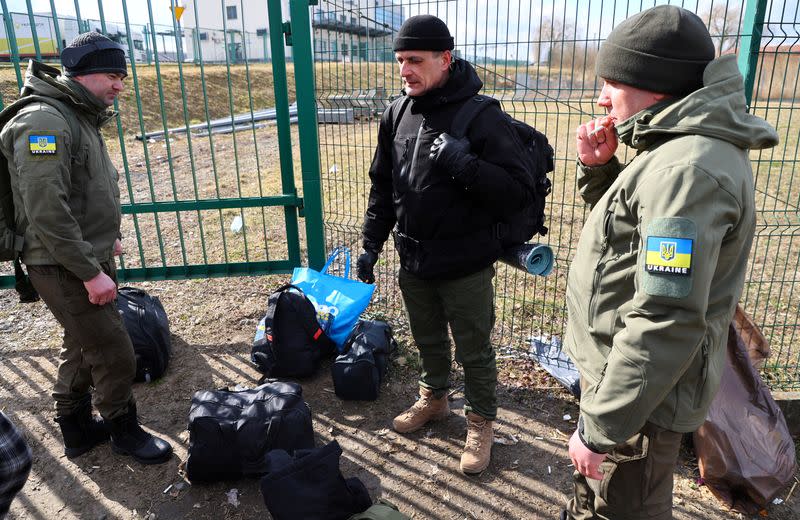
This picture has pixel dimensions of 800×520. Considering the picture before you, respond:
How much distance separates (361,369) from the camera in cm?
358

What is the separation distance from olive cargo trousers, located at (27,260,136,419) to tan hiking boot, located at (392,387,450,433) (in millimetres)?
1521

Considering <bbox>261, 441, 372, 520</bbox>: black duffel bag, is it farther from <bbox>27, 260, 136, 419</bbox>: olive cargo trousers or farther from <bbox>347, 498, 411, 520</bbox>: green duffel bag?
<bbox>27, 260, 136, 419</bbox>: olive cargo trousers

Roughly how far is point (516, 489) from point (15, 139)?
9.54ft

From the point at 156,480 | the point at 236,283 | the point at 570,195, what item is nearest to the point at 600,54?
the point at 156,480

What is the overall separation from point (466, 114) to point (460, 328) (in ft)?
3.52

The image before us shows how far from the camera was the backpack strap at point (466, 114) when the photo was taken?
264cm

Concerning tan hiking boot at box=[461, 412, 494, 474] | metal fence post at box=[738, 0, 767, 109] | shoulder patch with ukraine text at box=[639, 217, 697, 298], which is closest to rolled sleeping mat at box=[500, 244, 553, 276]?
tan hiking boot at box=[461, 412, 494, 474]

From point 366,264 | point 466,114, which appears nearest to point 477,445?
point 366,264

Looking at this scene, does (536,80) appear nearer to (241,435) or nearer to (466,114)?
(466,114)

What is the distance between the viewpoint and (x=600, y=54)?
5.69ft

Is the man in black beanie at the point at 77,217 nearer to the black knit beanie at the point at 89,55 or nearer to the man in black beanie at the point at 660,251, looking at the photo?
the black knit beanie at the point at 89,55

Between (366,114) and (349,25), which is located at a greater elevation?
(349,25)

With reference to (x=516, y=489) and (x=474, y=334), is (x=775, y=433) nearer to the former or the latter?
(x=516, y=489)

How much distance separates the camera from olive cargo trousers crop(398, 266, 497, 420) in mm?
2887
